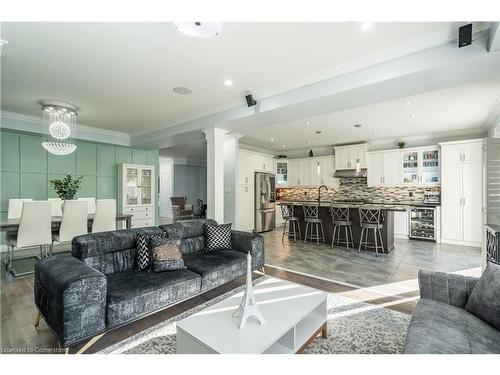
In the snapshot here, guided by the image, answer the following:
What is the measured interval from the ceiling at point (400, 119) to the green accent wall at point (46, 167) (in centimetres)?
361

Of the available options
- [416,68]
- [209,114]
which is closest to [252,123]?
[209,114]

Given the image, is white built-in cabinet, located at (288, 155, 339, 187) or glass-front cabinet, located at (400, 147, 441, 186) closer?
glass-front cabinet, located at (400, 147, 441, 186)

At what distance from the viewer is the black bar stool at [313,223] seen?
5.41 metres

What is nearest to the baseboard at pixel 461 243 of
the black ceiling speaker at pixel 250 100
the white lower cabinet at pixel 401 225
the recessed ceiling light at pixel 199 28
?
the white lower cabinet at pixel 401 225

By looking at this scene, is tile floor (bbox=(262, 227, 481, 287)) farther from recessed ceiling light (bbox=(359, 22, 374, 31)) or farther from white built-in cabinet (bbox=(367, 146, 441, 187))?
recessed ceiling light (bbox=(359, 22, 374, 31))

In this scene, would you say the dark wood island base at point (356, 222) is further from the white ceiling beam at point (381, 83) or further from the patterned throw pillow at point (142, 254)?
the patterned throw pillow at point (142, 254)

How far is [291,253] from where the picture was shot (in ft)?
15.5

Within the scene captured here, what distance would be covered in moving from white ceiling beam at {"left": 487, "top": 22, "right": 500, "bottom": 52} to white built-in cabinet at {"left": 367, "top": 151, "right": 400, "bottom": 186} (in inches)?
187

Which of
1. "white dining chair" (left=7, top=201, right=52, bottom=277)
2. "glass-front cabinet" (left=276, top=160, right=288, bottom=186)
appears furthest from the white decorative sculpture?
"glass-front cabinet" (left=276, top=160, right=288, bottom=186)

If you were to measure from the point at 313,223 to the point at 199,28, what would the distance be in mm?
4752

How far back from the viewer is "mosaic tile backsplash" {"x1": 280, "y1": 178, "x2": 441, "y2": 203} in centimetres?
637

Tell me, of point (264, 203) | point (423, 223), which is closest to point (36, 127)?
point (264, 203)

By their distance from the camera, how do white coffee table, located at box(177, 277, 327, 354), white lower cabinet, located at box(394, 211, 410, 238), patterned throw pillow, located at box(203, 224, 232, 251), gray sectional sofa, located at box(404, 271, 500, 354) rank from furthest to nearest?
white lower cabinet, located at box(394, 211, 410, 238) → patterned throw pillow, located at box(203, 224, 232, 251) → white coffee table, located at box(177, 277, 327, 354) → gray sectional sofa, located at box(404, 271, 500, 354)
